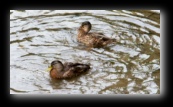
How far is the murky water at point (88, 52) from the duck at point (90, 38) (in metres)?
0.14

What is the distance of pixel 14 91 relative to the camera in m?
7.46

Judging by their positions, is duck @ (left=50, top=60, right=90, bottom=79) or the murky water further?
duck @ (left=50, top=60, right=90, bottom=79)

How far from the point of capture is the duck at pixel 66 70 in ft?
26.0

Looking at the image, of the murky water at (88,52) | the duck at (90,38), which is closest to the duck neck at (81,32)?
the duck at (90,38)

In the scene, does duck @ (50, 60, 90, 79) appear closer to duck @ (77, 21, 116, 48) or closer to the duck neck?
duck @ (77, 21, 116, 48)

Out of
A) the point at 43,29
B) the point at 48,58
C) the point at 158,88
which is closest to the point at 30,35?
the point at 43,29

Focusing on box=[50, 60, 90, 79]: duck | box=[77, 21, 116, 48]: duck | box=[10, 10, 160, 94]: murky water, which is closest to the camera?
box=[10, 10, 160, 94]: murky water

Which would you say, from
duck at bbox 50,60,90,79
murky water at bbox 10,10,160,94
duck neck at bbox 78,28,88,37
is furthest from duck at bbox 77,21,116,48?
duck at bbox 50,60,90,79

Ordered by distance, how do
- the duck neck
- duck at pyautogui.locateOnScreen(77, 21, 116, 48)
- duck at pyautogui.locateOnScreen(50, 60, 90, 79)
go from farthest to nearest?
the duck neck
duck at pyautogui.locateOnScreen(77, 21, 116, 48)
duck at pyautogui.locateOnScreen(50, 60, 90, 79)

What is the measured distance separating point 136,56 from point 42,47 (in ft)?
6.55

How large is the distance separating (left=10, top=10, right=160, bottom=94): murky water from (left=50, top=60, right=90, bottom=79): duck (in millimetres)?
95

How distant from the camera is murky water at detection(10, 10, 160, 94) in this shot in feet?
25.0

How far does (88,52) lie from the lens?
29.2 feet
